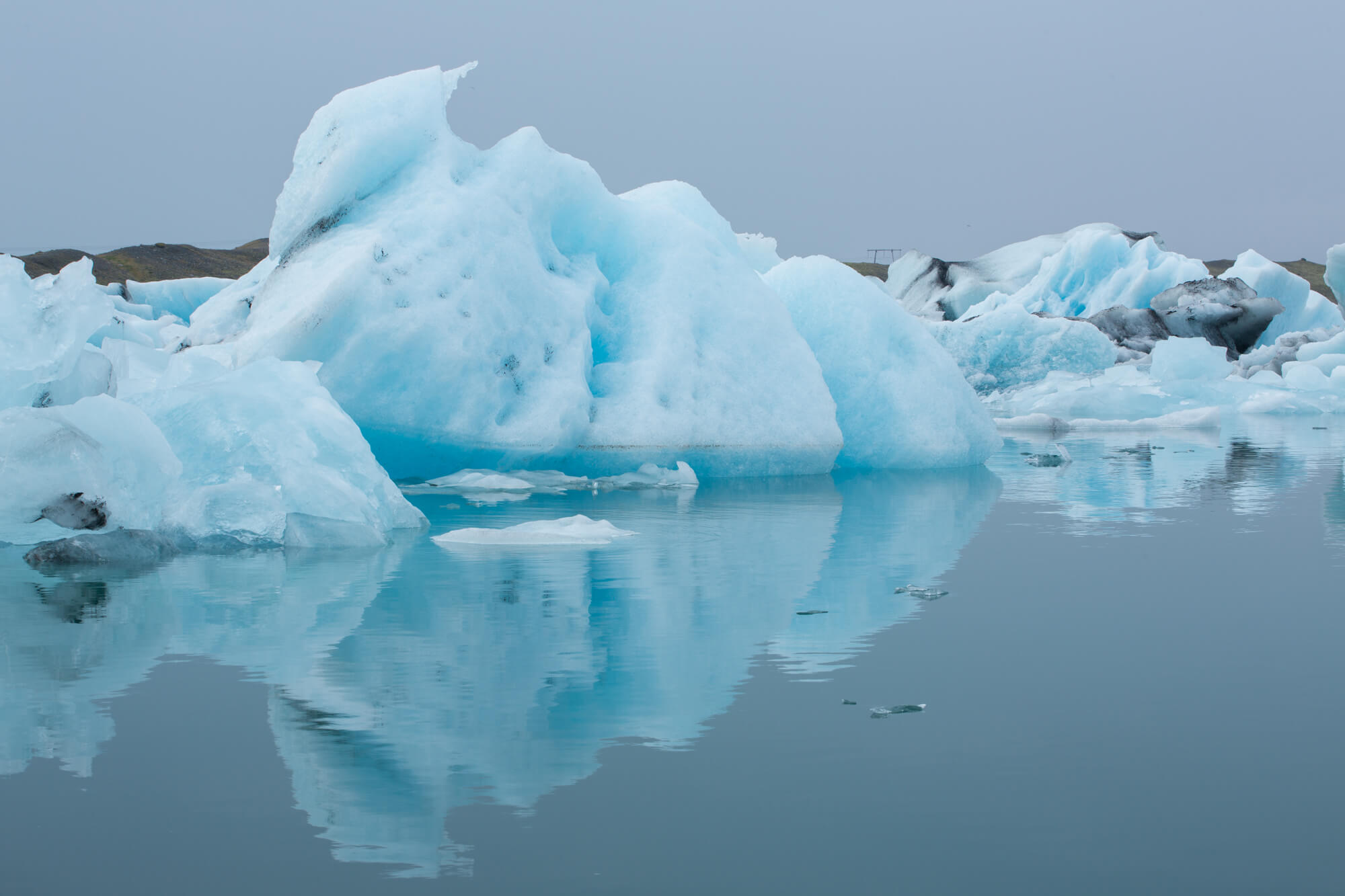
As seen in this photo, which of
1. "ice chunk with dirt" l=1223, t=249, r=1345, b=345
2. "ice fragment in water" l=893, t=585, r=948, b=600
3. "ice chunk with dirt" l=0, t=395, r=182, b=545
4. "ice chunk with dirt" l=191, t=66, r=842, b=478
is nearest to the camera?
"ice fragment in water" l=893, t=585, r=948, b=600

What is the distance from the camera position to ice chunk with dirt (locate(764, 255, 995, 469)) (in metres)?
12.7

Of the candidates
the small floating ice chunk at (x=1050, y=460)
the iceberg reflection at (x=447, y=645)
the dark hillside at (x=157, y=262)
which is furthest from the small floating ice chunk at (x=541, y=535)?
the dark hillside at (x=157, y=262)

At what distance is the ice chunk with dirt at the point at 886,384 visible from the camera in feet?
41.8

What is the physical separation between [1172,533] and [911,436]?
507 centimetres

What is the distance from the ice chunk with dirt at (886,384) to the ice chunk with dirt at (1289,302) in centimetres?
2297

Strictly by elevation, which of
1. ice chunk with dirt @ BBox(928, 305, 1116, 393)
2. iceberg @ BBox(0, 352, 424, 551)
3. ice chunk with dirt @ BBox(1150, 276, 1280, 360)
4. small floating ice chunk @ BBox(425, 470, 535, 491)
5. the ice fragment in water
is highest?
ice chunk with dirt @ BBox(1150, 276, 1280, 360)

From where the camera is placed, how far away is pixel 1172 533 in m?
7.78

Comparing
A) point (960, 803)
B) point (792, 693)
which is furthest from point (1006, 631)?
point (960, 803)

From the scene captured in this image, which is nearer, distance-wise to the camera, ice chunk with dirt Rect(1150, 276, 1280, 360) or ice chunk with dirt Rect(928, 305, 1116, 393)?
ice chunk with dirt Rect(928, 305, 1116, 393)

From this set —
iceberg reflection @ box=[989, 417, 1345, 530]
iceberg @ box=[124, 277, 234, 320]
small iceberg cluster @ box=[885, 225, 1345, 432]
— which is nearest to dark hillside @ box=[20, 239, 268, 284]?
iceberg @ box=[124, 277, 234, 320]

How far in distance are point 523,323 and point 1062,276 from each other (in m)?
27.0

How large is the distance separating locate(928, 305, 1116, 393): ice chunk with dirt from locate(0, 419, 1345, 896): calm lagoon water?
57.5 feet

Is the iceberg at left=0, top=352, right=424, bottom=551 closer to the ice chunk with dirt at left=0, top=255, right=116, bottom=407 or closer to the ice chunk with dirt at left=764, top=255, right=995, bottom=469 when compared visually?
the ice chunk with dirt at left=0, top=255, right=116, bottom=407

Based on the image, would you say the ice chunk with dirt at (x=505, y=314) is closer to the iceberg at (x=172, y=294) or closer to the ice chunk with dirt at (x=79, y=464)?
Result: the ice chunk with dirt at (x=79, y=464)
